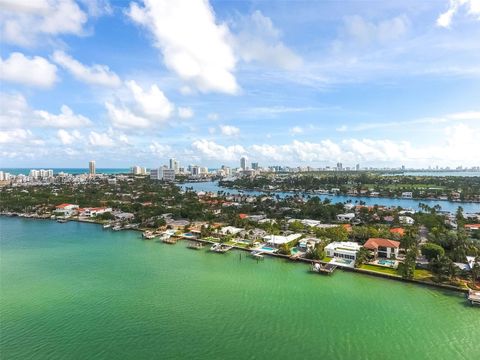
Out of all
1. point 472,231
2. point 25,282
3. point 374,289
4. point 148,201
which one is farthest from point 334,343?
point 148,201

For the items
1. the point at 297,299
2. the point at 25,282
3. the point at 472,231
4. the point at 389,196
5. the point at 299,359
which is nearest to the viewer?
the point at 299,359

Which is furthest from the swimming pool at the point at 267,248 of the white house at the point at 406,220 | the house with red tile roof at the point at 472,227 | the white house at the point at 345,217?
the house with red tile roof at the point at 472,227

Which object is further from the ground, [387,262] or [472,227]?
[472,227]

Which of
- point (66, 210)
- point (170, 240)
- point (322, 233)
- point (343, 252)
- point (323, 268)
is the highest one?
point (322, 233)

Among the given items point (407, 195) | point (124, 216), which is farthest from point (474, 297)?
point (407, 195)

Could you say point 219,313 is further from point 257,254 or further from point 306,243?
point 306,243

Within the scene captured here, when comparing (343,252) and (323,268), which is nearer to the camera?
(323,268)

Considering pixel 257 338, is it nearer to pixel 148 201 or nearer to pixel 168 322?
pixel 168 322
